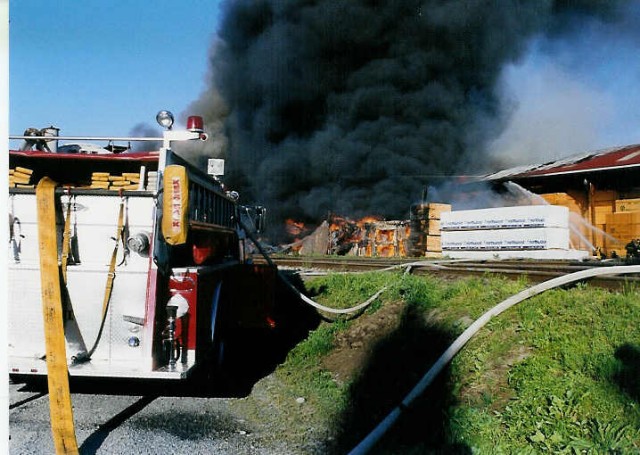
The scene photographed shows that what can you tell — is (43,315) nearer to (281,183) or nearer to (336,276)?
A: (336,276)

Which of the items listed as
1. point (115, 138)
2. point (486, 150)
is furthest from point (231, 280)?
point (486, 150)

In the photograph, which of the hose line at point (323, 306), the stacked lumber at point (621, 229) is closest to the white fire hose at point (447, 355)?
the hose line at point (323, 306)

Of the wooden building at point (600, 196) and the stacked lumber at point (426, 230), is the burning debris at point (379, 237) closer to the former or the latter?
the stacked lumber at point (426, 230)

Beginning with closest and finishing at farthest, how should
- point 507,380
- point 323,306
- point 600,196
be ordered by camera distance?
point 507,380 → point 323,306 → point 600,196

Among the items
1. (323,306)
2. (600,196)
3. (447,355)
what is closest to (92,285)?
(447,355)

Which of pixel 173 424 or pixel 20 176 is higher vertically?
pixel 20 176

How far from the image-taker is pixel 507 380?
12.4ft

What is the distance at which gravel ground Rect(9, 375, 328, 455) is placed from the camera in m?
3.79

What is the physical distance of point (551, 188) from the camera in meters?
21.2

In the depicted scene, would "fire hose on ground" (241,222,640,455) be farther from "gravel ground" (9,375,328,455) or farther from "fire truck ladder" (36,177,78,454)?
"fire truck ladder" (36,177,78,454)

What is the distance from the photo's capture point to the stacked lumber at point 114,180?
454cm

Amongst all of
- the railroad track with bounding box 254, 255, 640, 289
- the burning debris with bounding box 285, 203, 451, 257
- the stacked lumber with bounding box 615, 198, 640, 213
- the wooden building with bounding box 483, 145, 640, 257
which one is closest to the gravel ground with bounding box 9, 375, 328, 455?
the railroad track with bounding box 254, 255, 640, 289

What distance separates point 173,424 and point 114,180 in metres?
1.99

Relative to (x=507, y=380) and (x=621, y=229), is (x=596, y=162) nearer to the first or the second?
(x=621, y=229)
